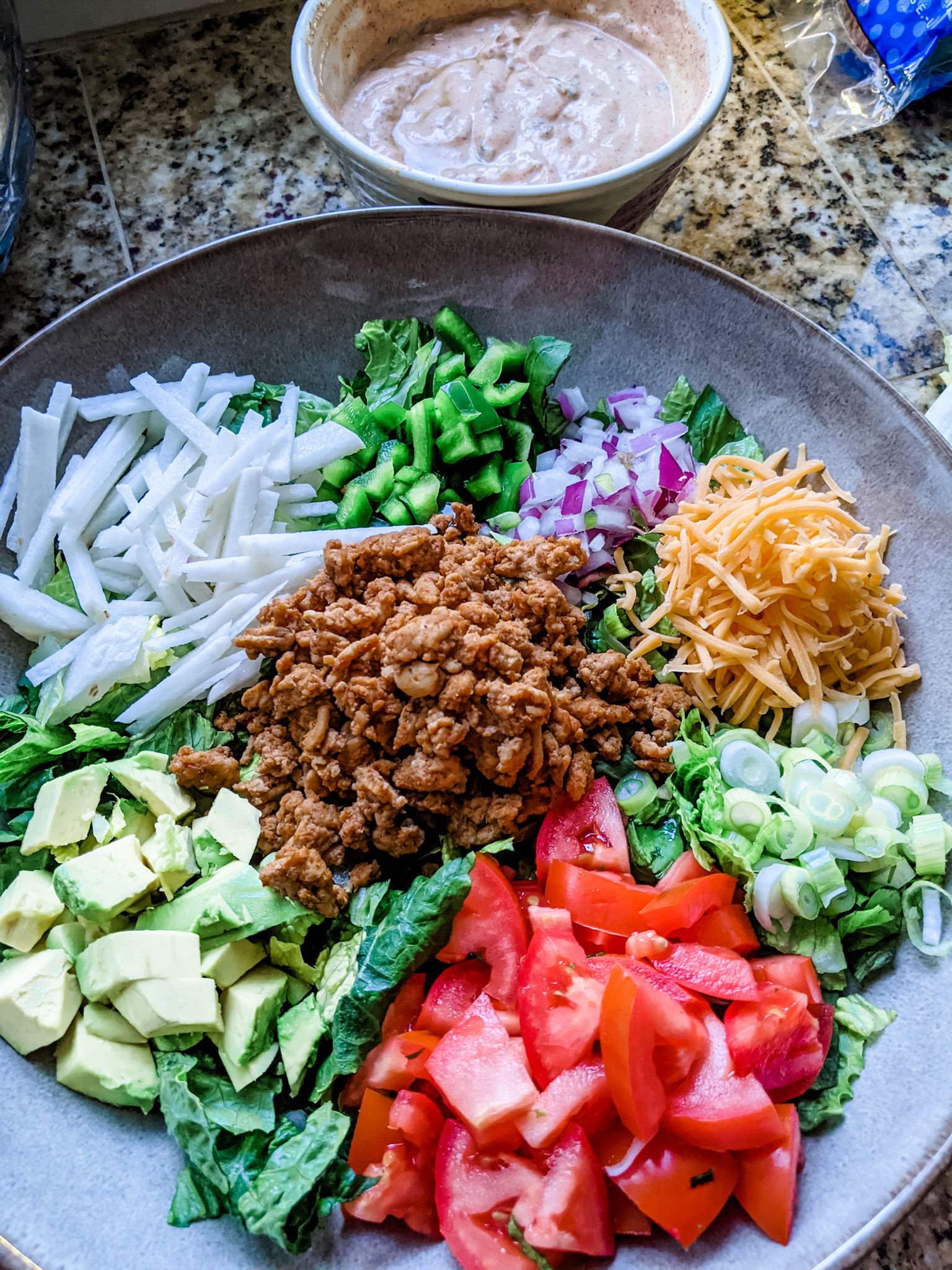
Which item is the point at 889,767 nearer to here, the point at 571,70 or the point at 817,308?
the point at 817,308

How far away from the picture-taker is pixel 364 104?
2.12m

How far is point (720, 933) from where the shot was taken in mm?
1590

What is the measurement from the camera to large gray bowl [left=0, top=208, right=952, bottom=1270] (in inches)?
54.3

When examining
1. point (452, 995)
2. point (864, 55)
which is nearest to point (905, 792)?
point (452, 995)

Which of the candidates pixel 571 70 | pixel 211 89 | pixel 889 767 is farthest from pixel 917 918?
pixel 211 89

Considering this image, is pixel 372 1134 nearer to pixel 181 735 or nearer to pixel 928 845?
pixel 181 735

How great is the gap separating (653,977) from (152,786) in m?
0.97

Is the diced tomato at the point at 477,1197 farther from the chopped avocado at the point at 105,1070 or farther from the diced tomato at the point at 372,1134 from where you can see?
the chopped avocado at the point at 105,1070

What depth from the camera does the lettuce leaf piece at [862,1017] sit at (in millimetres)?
1521

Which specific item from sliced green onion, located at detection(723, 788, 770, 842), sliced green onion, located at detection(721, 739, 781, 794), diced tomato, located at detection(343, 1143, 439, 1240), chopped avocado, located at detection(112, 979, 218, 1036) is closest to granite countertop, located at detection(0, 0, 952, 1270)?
sliced green onion, located at detection(721, 739, 781, 794)

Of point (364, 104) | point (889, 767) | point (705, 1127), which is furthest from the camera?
point (364, 104)

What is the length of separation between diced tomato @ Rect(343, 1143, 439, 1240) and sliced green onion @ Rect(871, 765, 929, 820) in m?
1.03

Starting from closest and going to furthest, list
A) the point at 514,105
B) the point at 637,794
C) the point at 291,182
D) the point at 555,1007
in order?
the point at 555,1007
the point at 637,794
the point at 514,105
the point at 291,182

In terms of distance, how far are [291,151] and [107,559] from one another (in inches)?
60.0
